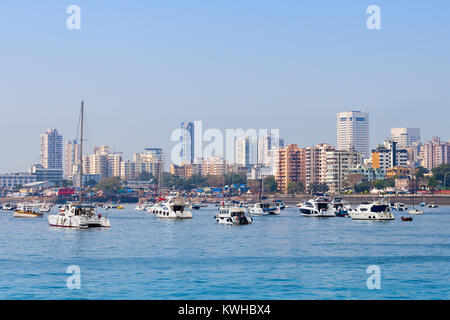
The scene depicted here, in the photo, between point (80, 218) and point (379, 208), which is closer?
point (80, 218)

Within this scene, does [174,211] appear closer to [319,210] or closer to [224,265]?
[319,210]

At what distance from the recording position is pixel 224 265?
38.6m

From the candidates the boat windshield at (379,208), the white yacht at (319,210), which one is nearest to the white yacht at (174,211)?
the white yacht at (319,210)

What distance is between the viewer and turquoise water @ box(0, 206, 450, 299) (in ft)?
95.6

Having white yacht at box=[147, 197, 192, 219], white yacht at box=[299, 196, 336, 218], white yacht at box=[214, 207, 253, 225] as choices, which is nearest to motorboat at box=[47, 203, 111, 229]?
white yacht at box=[214, 207, 253, 225]

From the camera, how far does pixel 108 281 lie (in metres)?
31.9

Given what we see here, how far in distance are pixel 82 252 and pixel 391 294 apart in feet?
79.6

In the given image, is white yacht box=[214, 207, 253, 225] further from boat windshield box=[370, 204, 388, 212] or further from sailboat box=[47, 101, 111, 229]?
boat windshield box=[370, 204, 388, 212]

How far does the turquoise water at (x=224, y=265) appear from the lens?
2912 centimetres

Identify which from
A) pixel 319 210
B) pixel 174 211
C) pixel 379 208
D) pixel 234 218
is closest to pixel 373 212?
pixel 379 208

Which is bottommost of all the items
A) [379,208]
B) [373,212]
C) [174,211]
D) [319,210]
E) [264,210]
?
[264,210]

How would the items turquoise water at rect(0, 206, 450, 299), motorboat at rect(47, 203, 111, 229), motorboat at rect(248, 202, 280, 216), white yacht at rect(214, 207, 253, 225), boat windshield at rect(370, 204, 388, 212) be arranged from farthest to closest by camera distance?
motorboat at rect(248, 202, 280, 216), boat windshield at rect(370, 204, 388, 212), white yacht at rect(214, 207, 253, 225), motorboat at rect(47, 203, 111, 229), turquoise water at rect(0, 206, 450, 299)

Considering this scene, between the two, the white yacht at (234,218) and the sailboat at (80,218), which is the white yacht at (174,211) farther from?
the sailboat at (80,218)
